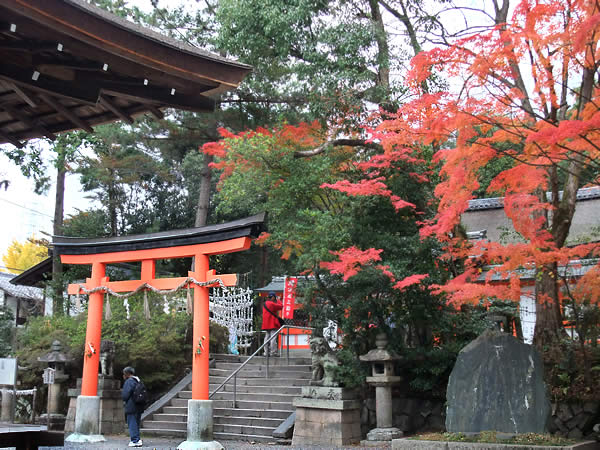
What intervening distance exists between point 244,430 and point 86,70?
33.2ft

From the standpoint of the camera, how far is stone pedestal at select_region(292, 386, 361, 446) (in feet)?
36.5

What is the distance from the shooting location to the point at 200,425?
1119 cm

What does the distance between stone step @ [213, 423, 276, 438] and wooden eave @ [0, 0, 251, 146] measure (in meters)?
9.09

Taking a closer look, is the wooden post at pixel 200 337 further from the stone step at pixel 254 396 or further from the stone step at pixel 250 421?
the stone step at pixel 254 396

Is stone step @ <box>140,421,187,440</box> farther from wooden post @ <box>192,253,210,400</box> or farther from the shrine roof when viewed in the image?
the shrine roof

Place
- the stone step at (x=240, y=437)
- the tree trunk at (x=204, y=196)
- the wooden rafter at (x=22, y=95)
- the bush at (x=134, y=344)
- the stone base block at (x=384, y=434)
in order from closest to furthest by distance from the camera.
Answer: the wooden rafter at (x=22, y=95) < the stone base block at (x=384, y=434) < the stone step at (x=240, y=437) < the bush at (x=134, y=344) < the tree trunk at (x=204, y=196)

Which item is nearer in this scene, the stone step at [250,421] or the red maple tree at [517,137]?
the red maple tree at [517,137]

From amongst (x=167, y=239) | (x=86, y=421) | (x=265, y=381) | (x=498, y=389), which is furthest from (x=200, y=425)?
(x=498, y=389)

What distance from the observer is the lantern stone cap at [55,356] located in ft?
47.7

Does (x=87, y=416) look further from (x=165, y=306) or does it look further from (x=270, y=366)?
(x=165, y=306)

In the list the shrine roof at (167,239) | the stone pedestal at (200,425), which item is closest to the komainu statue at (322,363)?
the stone pedestal at (200,425)

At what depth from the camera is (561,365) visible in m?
10.6

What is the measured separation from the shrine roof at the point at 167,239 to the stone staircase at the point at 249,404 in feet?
13.9

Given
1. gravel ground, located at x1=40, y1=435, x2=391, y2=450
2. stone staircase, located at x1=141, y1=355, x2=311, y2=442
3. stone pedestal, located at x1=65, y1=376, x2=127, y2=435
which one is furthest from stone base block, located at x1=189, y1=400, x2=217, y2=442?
stone pedestal, located at x1=65, y1=376, x2=127, y2=435
